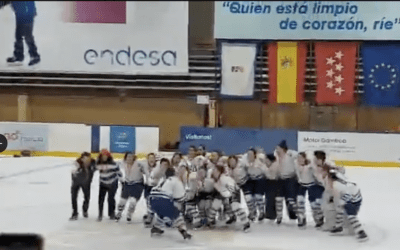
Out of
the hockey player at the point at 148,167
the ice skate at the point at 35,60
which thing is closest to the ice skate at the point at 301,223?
the hockey player at the point at 148,167

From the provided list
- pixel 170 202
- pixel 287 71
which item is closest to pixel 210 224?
pixel 170 202

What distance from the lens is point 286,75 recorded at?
517 inches

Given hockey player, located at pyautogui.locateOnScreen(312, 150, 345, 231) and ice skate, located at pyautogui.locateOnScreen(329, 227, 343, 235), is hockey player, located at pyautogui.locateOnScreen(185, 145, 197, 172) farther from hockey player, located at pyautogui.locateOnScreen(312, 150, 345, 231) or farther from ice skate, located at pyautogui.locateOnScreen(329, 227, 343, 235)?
ice skate, located at pyautogui.locateOnScreen(329, 227, 343, 235)

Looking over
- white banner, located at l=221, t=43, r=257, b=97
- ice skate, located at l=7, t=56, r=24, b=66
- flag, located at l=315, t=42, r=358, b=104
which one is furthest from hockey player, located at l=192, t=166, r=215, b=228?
ice skate, located at l=7, t=56, r=24, b=66

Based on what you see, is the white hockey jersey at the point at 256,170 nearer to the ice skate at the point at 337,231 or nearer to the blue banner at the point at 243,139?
the ice skate at the point at 337,231

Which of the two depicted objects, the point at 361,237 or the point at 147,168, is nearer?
the point at 361,237

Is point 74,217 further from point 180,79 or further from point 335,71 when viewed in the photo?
point 335,71

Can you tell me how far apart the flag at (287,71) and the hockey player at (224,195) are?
7.37m

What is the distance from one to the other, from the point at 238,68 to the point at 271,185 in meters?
7.06

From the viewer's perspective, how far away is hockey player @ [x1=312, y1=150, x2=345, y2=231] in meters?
5.61

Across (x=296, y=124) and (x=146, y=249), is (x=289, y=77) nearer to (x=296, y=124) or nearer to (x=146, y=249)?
(x=296, y=124)

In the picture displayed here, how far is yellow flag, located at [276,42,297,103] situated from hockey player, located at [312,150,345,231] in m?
7.32

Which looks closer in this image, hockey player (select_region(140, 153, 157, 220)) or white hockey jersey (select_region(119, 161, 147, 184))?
hockey player (select_region(140, 153, 157, 220))

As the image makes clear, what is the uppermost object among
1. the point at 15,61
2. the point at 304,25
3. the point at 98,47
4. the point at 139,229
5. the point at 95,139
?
the point at 304,25
